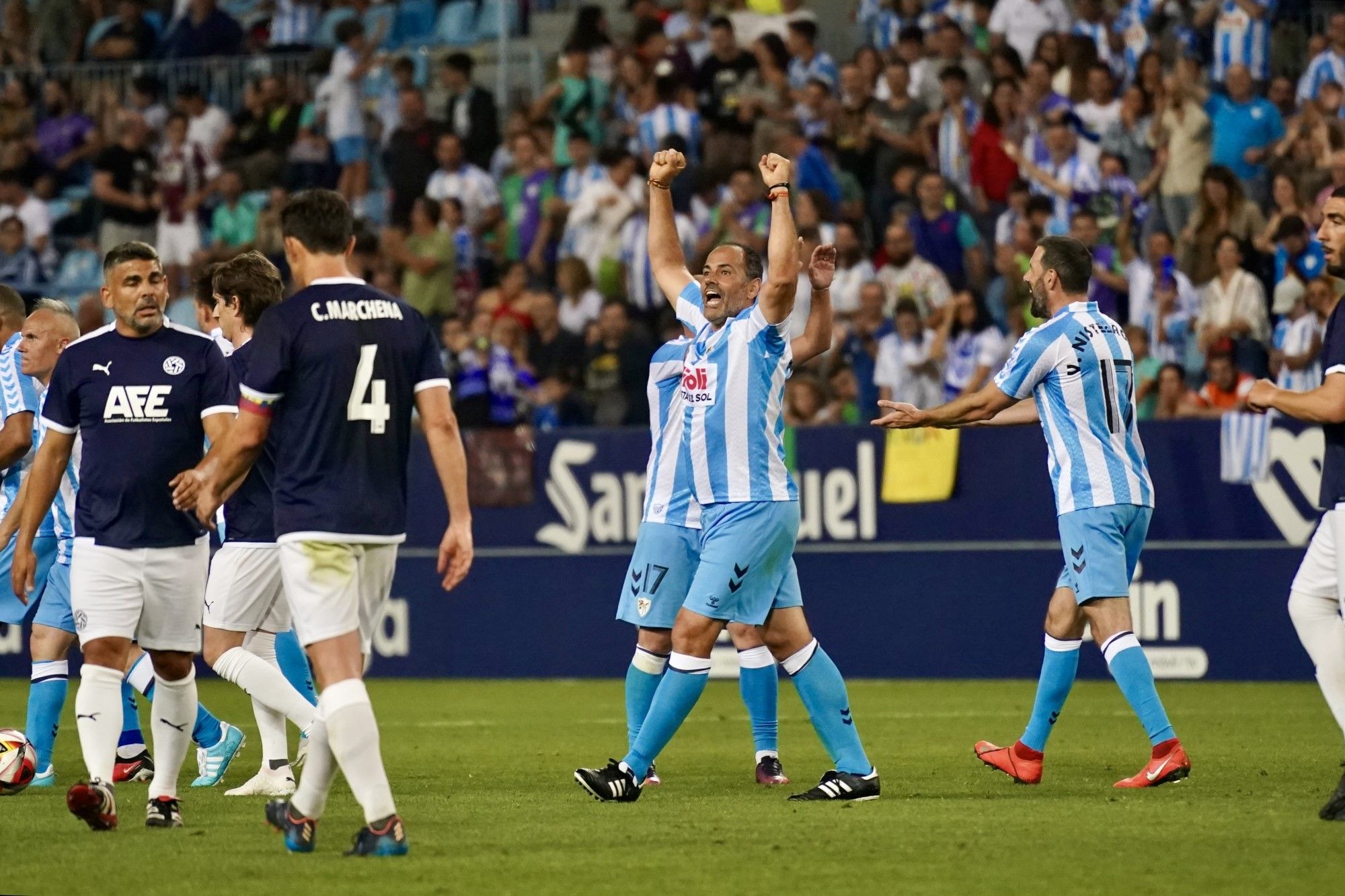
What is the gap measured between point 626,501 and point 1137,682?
798cm

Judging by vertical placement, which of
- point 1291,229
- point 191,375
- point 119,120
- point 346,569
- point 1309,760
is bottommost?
point 1309,760

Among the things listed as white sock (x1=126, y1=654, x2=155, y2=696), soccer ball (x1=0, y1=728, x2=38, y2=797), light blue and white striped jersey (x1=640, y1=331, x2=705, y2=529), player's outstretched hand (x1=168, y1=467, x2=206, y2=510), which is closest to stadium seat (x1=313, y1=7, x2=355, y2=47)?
white sock (x1=126, y1=654, x2=155, y2=696)

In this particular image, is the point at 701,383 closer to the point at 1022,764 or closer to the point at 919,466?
the point at 1022,764

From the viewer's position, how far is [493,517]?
1731 cm

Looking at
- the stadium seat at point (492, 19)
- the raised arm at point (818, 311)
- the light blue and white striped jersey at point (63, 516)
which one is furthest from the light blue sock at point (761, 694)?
the stadium seat at point (492, 19)

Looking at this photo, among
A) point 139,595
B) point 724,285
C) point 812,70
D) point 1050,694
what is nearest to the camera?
point 139,595

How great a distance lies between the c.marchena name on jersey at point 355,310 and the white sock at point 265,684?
2460 millimetres

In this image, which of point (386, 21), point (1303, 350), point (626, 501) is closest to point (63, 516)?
point (626, 501)

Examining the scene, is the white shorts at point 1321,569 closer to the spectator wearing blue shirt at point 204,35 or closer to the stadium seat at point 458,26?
the stadium seat at point 458,26

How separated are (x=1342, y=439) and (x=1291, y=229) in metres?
8.96

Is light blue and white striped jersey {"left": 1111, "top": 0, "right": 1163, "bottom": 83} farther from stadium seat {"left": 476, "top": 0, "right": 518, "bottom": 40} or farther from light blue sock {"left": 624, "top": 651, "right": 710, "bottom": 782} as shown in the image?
light blue sock {"left": 624, "top": 651, "right": 710, "bottom": 782}

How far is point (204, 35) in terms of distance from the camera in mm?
24375

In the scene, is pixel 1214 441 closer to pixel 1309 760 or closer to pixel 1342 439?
pixel 1309 760

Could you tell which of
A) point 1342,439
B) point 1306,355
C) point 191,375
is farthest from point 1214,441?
point 191,375
